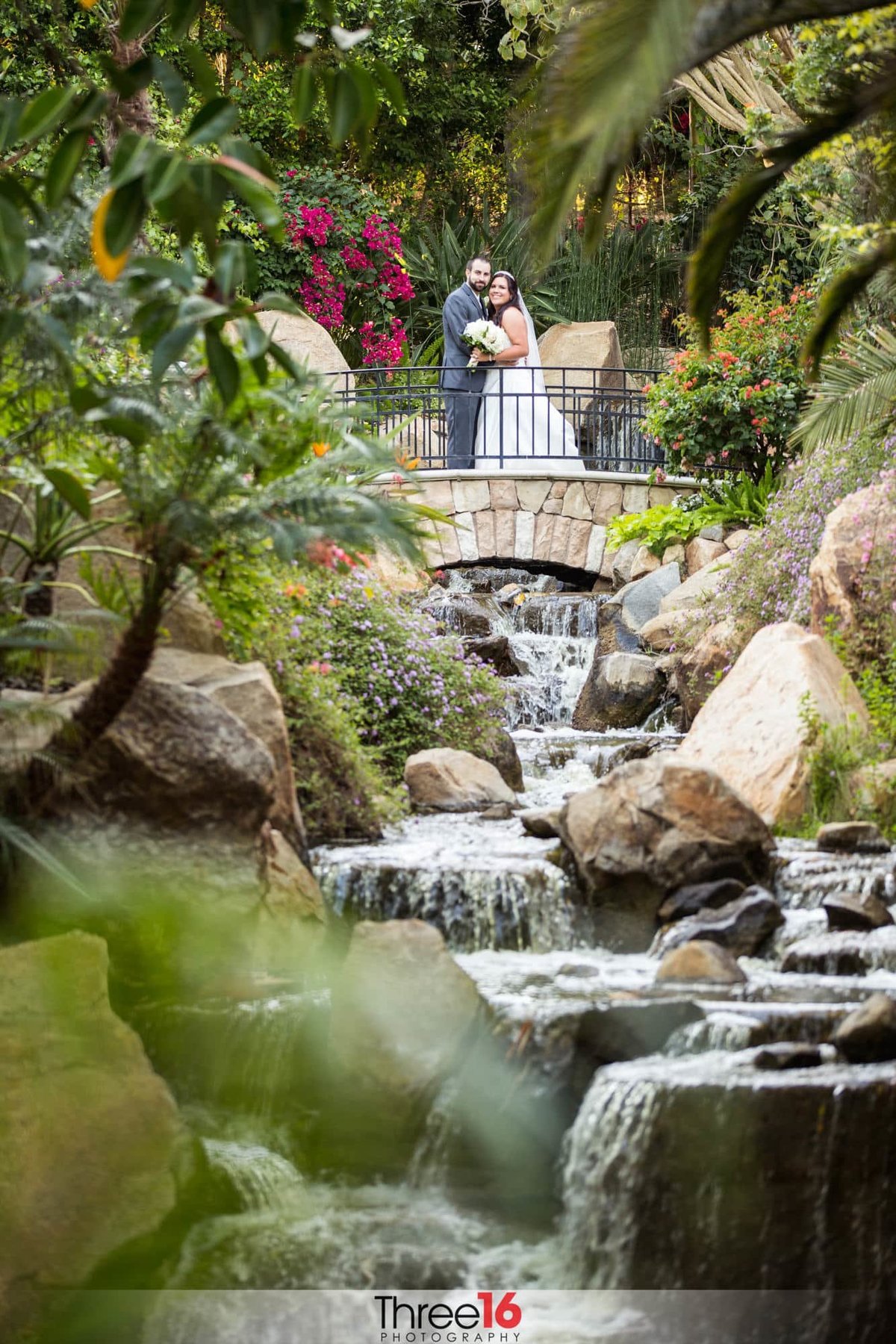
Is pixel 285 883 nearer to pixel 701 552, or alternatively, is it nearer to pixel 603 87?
pixel 603 87

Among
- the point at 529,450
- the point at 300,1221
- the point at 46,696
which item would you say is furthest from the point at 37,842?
the point at 529,450

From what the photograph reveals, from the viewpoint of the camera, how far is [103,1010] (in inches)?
184

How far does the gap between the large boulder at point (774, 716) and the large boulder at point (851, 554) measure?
300 millimetres

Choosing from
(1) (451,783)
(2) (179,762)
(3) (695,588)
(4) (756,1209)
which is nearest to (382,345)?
(3) (695,588)

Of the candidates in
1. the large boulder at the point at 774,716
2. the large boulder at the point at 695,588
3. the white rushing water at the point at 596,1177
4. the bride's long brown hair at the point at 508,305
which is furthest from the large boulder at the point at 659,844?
the bride's long brown hair at the point at 508,305

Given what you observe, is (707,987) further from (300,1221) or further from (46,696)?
(46,696)

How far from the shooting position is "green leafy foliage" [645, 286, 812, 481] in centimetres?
1248

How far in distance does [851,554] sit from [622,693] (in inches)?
102

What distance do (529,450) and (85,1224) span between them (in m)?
11.3

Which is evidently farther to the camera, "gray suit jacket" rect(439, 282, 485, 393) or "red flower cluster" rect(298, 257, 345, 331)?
"red flower cluster" rect(298, 257, 345, 331)

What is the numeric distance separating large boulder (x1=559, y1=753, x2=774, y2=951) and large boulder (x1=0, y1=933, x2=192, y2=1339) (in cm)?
223

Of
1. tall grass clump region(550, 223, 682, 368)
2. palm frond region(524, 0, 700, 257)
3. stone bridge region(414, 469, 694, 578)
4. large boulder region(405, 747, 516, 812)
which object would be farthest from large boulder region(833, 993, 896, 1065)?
tall grass clump region(550, 223, 682, 368)

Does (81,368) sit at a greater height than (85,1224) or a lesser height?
greater

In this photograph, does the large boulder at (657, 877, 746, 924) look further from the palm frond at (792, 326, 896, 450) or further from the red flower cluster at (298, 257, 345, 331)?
the red flower cluster at (298, 257, 345, 331)
